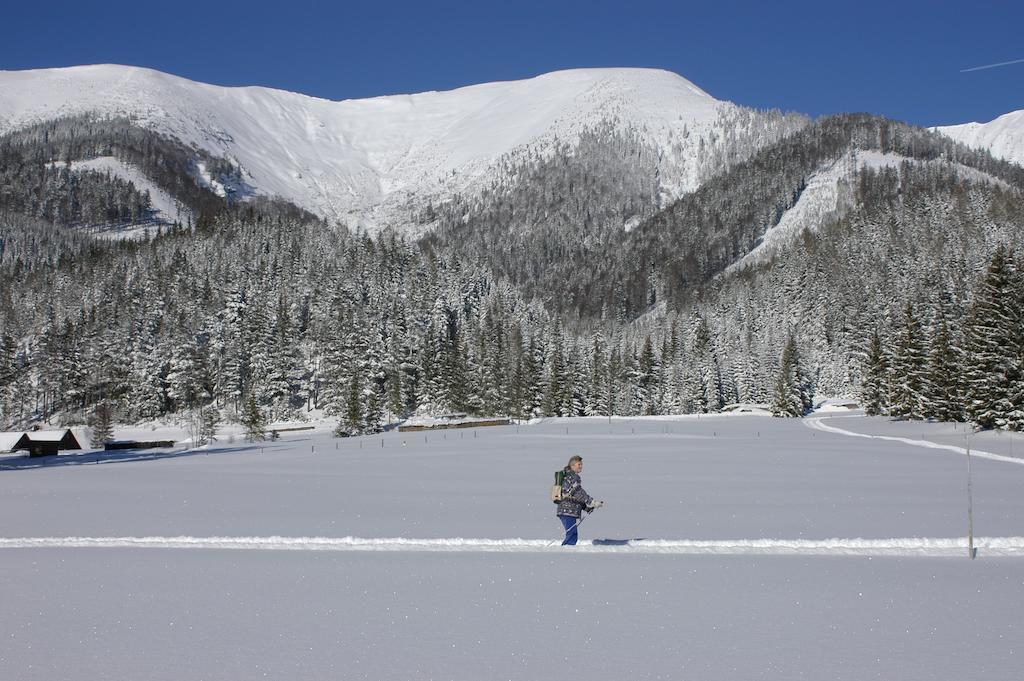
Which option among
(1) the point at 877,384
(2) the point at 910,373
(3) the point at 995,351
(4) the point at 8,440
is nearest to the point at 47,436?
(4) the point at 8,440

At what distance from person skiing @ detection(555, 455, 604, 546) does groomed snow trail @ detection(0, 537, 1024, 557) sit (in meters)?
0.37

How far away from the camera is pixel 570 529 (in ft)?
45.9

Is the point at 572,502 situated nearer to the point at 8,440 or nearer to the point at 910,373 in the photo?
the point at 910,373

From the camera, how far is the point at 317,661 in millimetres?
7531

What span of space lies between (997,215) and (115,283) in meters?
213

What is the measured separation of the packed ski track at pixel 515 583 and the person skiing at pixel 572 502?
1.50 ft

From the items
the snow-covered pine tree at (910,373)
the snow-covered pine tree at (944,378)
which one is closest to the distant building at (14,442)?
the snow-covered pine tree at (944,378)

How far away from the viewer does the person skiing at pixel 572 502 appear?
45.3 ft

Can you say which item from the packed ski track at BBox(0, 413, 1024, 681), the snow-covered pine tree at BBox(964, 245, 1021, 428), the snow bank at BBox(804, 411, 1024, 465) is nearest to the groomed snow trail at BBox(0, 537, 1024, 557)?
the packed ski track at BBox(0, 413, 1024, 681)

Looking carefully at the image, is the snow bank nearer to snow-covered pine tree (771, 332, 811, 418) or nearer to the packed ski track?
the packed ski track

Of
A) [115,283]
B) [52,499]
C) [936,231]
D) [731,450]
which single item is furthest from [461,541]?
[936,231]

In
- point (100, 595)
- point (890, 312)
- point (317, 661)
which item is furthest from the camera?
point (890, 312)

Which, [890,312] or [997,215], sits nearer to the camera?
[890,312]

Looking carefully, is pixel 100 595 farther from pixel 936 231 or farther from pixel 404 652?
pixel 936 231
